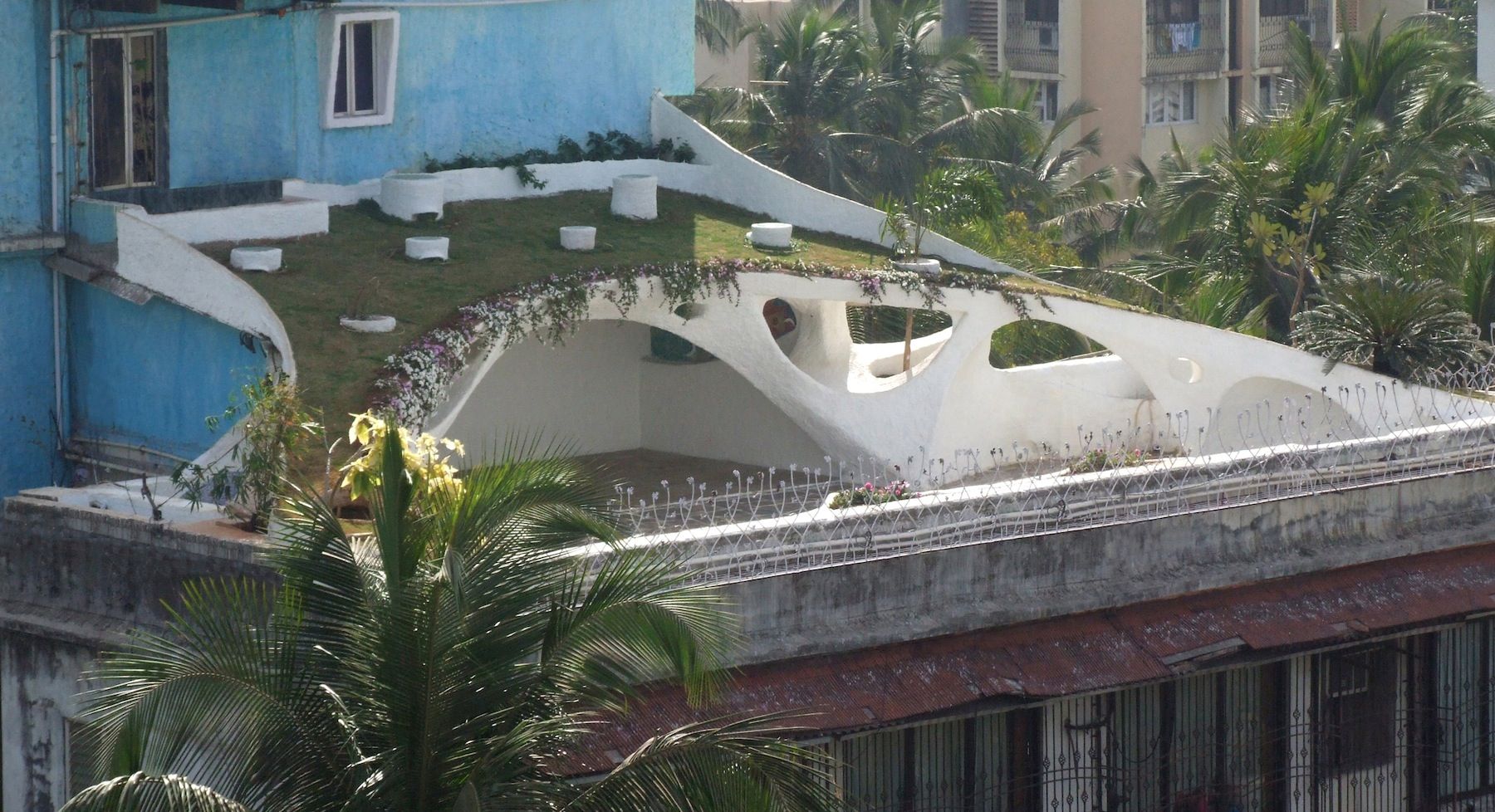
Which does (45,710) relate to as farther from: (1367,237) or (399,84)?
(1367,237)

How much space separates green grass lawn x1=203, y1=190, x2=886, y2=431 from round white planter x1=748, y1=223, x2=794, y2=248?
18 cm

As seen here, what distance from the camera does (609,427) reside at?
23391mm

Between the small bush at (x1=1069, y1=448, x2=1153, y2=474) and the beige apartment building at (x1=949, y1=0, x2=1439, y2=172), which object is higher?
the beige apartment building at (x1=949, y1=0, x2=1439, y2=172)

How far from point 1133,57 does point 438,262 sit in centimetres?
2971

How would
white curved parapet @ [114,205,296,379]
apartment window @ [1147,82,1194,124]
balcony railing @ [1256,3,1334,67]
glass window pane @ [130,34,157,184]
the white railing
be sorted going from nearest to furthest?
the white railing → white curved parapet @ [114,205,296,379] → glass window pane @ [130,34,157,184] → apartment window @ [1147,82,1194,124] → balcony railing @ [1256,3,1334,67]

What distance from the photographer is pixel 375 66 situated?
872 inches

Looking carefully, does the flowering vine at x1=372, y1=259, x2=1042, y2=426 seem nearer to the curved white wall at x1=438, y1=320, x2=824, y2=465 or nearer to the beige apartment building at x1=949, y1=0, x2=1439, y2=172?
the curved white wall at x1=438, y1=320, x2=824, y2=465

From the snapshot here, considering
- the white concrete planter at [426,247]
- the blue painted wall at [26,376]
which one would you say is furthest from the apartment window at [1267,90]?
the blue painted wall at [26,376]

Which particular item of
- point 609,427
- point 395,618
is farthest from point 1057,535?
point 609,427

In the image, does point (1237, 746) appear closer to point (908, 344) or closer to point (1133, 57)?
point (908, 344)

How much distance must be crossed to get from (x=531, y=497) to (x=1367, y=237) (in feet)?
54.3

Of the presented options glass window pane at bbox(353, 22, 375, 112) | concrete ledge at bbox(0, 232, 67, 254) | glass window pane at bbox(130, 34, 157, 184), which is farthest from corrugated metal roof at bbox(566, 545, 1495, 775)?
glass window pane at bbox(353, 22, 375, 112)

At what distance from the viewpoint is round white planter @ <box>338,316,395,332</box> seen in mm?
17953

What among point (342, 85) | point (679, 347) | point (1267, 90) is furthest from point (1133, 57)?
point (342, 85)
